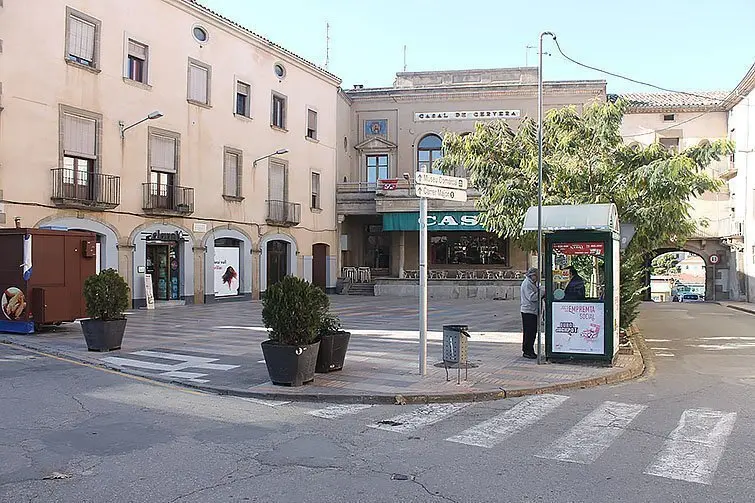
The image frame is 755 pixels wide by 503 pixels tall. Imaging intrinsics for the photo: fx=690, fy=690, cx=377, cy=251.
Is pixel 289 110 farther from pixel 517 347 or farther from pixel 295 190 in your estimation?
pixel 517 347

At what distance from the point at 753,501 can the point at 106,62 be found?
2393cm

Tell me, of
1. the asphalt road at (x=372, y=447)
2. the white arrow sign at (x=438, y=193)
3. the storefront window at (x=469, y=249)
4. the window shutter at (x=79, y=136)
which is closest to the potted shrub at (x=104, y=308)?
the asphalt road at (x=372, y=447)

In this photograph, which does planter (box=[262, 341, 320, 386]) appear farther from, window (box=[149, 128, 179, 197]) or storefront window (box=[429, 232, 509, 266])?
storefront window (box=[429, 232, 509, 266])

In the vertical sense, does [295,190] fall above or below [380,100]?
below

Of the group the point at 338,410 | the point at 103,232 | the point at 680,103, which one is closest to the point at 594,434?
the point at 338,410

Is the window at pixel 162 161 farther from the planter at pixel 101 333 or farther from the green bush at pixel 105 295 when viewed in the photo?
the planter at pixel 101 333

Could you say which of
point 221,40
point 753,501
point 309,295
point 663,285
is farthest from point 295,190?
point 663,285

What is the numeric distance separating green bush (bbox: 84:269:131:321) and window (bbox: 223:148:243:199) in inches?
663

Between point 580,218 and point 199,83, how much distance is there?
825 inches

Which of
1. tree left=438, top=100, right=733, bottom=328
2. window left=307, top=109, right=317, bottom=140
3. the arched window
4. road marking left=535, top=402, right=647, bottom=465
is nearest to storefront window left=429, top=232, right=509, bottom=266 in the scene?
the arched window

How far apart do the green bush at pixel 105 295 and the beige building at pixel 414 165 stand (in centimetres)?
2350

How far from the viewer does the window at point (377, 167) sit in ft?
133

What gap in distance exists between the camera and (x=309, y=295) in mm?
9422

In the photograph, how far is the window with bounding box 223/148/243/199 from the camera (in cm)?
2945
